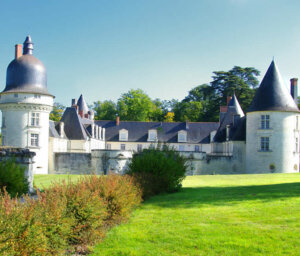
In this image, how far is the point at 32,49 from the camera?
29.7 meters

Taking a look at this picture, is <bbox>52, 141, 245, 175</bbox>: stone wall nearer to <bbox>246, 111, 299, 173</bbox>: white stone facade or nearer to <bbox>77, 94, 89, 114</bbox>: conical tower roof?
<bbox>246, 111, 299, 173</bbox>: white stone facade

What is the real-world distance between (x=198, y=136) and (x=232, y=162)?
43.6 ft

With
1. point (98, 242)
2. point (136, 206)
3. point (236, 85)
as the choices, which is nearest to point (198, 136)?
point (236, 85)

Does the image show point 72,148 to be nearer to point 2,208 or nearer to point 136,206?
point 136,206

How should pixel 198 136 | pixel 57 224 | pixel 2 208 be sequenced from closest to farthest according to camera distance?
pixel 2 208
pixel 57 224
pixel 198 136

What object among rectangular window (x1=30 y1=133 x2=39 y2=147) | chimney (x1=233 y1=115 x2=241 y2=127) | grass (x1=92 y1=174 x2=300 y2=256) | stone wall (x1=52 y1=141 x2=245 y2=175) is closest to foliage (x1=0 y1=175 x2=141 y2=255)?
grass (x1=92 y1=174 x2=300 y2=256)

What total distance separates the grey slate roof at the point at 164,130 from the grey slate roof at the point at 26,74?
16.6 meters

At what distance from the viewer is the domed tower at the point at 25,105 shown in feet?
94.1

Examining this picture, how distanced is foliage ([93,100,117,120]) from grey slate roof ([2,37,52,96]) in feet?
103

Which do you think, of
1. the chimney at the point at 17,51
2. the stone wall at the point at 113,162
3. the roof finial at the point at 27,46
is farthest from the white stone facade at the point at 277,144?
the chimney at the point at 17,51

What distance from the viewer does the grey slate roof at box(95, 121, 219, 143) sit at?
43750 millimetres

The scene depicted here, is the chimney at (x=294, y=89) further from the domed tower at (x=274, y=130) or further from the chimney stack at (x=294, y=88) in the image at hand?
the domed tower at (x=274, y=130)

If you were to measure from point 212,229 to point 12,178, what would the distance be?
706cm

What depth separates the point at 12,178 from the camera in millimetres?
11297
